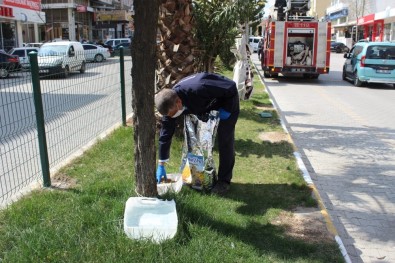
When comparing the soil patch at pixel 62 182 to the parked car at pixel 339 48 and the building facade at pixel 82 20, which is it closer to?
the building facade at pixel 82 20

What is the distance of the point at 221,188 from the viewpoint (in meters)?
5.10

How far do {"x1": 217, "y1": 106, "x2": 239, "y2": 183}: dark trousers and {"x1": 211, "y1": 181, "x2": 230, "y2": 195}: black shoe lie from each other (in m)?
0.05

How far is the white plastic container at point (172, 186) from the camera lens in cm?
459

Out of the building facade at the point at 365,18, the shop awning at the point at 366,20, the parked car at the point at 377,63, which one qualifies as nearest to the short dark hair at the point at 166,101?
the parked car at the point at 377,63

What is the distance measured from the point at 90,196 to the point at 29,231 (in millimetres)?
928

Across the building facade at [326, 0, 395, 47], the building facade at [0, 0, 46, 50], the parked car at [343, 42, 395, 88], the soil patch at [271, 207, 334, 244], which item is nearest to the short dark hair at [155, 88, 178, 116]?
the soil patch at [271, 207, 334, 244]

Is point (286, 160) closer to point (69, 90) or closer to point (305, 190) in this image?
point (305, 190)

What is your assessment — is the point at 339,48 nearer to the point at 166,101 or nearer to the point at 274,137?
the point at 274,137

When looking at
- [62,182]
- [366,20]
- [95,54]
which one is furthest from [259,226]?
[366,20]

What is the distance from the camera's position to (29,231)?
373 cm

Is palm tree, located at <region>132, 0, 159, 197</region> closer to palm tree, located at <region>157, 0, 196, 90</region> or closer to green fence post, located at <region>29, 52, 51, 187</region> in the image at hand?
green fence post, located at <region>29, 52, 51, 187</region>

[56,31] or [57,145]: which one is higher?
[56,31]

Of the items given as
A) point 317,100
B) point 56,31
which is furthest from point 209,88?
point 56,31

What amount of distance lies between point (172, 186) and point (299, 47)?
585 inches
